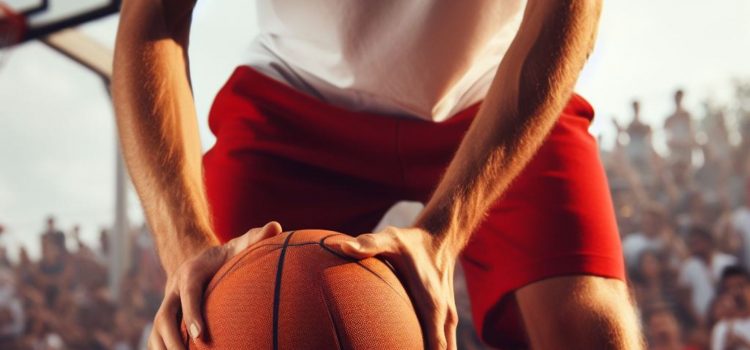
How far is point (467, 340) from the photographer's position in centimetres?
562

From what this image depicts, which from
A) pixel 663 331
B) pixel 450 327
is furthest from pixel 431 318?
pixel 663 331

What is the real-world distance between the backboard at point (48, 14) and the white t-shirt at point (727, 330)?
409cm

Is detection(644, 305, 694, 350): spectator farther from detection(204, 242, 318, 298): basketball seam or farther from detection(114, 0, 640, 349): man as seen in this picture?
detection(204, 242, 318, 298): basketball seam

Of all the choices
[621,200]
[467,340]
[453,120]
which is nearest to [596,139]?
[453,120]

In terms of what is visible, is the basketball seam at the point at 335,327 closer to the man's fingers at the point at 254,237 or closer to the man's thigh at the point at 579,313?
Answer: the man's fingers at the point at 254,237

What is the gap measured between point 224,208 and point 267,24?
1.58 feet

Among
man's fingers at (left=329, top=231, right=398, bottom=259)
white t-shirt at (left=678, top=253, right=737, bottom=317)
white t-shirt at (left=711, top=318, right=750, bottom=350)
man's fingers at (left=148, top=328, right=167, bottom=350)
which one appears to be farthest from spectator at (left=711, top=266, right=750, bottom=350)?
man's fingers at (left=148, top=328, right=167, bottom=350)

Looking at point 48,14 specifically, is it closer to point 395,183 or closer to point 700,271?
point 395,183

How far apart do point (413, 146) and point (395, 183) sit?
0.37 ft

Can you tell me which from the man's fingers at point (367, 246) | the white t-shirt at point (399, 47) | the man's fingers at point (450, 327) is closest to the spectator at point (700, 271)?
the white t-shirt at point (399, 47)

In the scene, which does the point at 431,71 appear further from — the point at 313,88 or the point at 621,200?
the point at 621,200

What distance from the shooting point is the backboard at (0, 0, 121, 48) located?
463cm

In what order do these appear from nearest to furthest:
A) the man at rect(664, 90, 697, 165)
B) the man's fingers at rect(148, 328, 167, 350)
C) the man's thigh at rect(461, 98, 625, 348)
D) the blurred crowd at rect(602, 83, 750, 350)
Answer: the man's fingers at rect(148, 328, 167, 350) → the man's thigh at rect(461, 98, 625, 348) → the blurred crowd at rect(602, 83, 750, 350) → the man at rect(664, 90, 697, 165)

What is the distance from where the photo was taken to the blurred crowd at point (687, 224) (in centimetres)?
482
